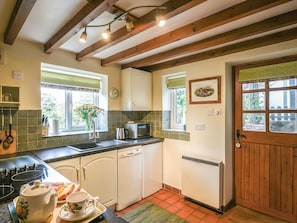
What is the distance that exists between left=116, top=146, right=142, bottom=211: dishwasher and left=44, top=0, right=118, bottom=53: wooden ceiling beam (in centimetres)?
153

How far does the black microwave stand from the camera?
9.68 feet

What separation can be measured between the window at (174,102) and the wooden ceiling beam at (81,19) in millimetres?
1823

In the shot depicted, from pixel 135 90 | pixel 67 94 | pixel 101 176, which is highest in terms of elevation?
pixel 135 90

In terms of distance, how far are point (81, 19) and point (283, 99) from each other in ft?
7.91

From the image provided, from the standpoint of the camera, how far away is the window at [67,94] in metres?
2.39

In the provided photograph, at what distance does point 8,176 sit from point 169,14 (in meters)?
1.70

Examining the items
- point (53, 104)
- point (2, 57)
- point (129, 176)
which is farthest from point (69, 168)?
point (2, 57)

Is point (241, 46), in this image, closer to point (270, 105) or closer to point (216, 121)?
point (270, 105)

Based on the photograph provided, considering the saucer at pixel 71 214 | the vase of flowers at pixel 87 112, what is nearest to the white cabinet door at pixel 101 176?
the vase of flowers at pixel 87 112

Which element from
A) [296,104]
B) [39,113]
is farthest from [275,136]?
[39,113]

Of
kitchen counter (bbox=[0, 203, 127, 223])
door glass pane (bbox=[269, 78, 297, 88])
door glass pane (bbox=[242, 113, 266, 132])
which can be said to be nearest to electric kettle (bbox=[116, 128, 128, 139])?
door glass pane (bbox=[242, 113, 266, 132])

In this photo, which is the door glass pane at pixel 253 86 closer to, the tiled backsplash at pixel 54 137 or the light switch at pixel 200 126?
the light switch at pixel 200 126

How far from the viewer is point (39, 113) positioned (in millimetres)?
2186

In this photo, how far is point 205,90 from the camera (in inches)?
99.7
